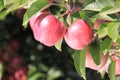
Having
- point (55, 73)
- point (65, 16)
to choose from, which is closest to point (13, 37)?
point (55, 73)

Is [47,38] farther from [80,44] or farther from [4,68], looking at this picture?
[4,68]

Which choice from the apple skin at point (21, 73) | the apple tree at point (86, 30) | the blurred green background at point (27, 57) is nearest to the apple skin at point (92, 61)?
the apple tree at point (86, 30)

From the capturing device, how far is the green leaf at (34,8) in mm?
1274

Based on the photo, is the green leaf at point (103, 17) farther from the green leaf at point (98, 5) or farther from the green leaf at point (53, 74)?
the green leaf at point (53, 74)

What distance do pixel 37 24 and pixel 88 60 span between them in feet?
0.65

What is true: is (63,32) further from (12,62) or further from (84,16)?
(12,62)

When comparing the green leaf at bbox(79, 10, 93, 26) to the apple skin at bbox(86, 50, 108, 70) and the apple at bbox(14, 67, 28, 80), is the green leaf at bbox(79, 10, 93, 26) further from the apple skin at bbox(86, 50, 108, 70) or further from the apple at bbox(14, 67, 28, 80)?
the apple at bbox(14, 67, 28, 80)

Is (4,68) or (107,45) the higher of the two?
(107,45)

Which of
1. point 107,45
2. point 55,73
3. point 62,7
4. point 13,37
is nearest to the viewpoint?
point 107,45

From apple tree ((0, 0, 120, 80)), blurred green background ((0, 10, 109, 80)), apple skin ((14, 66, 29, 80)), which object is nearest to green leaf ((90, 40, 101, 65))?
apple tree ((0, 0, 120, 80))

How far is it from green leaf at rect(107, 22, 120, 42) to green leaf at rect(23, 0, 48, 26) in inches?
9.0

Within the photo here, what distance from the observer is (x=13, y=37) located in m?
2.47

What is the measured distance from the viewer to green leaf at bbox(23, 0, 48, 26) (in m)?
1.27

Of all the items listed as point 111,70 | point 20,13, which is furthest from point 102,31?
point 20,13
